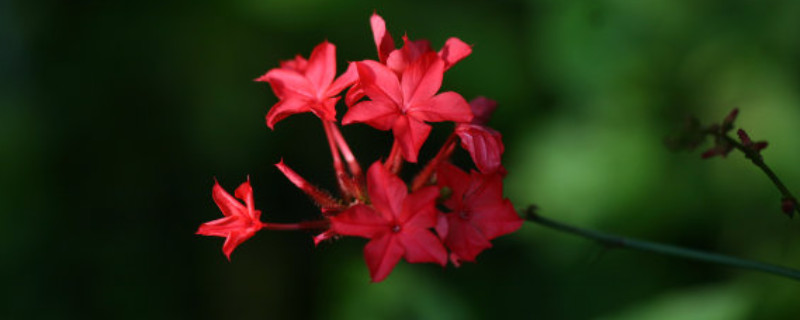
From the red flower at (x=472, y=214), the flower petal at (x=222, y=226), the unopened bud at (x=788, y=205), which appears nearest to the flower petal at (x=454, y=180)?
the red flower at (x=472, y=214)

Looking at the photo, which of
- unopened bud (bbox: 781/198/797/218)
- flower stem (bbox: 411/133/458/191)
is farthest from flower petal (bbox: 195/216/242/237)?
unopened bud (bbox: 781/198/797/218)

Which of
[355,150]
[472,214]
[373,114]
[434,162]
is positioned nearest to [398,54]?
[373,114]

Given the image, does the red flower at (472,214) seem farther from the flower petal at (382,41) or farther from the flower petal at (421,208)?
the flower petal at (382,41)

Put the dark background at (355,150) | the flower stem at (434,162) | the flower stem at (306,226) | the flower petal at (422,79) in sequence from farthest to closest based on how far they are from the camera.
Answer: the dark background at (355,150), the flower stem at (434,162), the flower stem at (306,226), the flower petal at (422,79)

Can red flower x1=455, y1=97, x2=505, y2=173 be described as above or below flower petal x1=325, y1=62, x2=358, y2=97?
below

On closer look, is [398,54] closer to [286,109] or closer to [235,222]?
[286,109]

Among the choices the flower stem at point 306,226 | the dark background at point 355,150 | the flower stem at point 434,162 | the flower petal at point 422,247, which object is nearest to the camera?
the flower petal at point 422,247

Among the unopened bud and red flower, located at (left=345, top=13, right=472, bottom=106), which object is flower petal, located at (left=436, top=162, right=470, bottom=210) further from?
the unopened bud
